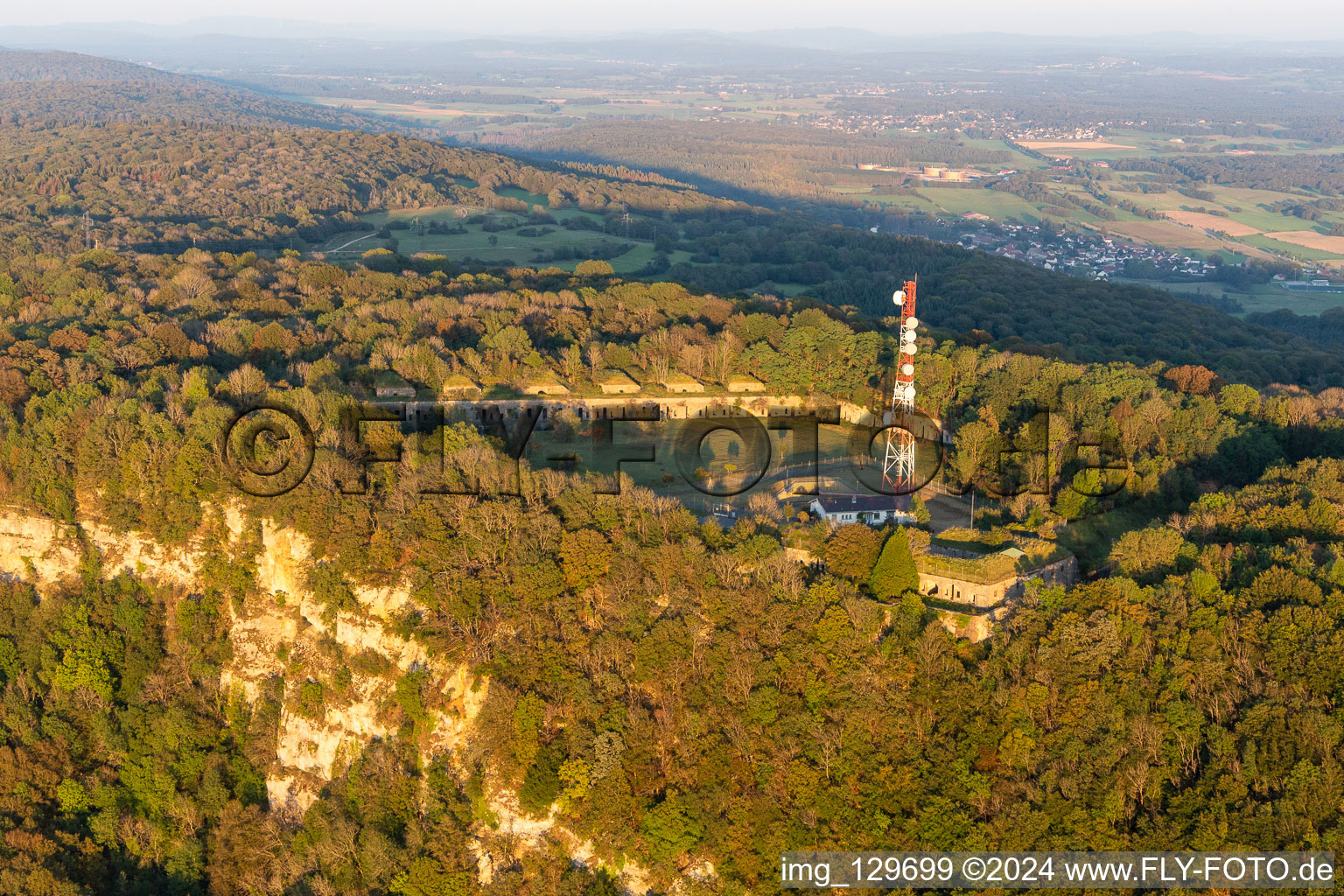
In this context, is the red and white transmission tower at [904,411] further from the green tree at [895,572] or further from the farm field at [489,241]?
the farm field at [489,241]

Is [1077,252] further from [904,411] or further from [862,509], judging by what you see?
[862,509]

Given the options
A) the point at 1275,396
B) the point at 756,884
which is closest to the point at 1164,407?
the point at 1275,396

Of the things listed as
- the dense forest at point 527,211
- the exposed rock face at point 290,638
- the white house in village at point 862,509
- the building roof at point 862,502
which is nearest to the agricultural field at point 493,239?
the dense forest at point 527,211

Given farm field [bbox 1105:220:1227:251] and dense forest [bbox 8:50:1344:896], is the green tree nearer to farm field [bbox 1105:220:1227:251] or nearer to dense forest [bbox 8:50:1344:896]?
dense forest [bbox 8:50:1344:896]

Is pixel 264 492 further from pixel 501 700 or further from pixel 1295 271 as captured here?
pixel 1295 271

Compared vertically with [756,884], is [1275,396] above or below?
above

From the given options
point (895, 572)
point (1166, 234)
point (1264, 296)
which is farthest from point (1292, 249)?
point (895, 572)
